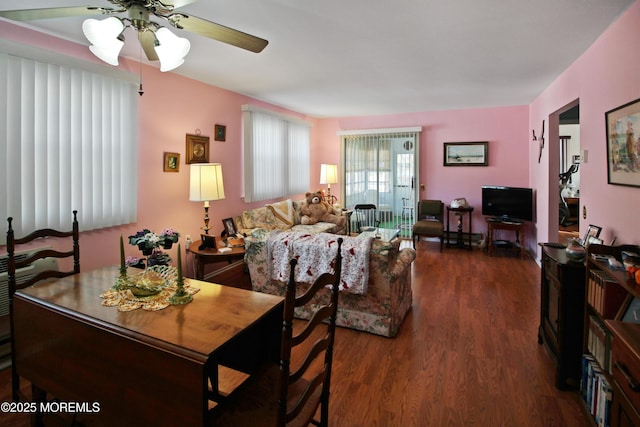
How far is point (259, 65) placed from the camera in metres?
3.53

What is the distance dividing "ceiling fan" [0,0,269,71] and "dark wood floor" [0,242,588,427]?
81.9 inches

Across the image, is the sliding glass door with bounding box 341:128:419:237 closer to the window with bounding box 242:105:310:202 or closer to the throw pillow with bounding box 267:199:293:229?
the window with bounding box 242:105:310:202

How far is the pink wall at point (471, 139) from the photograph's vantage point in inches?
228

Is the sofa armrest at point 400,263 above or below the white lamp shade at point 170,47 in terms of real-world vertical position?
below

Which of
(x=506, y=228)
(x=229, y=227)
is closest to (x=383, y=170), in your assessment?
(x=506, y=228)

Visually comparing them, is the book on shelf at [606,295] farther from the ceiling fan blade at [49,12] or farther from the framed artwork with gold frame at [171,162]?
the framed artwork with gold frame at [171,162]

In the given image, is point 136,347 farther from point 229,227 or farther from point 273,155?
point 273,155

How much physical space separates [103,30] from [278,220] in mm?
3735

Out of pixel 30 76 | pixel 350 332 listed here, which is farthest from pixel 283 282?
pixel 30 76

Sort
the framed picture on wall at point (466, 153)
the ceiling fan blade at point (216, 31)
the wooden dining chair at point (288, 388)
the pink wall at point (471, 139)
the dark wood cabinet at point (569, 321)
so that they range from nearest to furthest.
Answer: the wooden dining chair at point (288, 388) < the ceiling fan blade at point (216, 31) < the dark wood cabinet at point (569, 321) < the pink wall at point (471, 139) < the framed picture on wall at point (466, 153)

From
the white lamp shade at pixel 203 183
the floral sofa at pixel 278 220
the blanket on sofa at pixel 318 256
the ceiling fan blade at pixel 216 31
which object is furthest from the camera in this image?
the floral sofa at pixel 278 220

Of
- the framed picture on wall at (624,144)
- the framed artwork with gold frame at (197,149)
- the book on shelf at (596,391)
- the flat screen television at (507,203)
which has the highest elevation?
the framed artwork with gold frame at (197,149)

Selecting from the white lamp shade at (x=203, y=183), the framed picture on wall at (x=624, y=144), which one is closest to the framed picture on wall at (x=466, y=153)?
the framed picture on wall at (x=624, y=144)

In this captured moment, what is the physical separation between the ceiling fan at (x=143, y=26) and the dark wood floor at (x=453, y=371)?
2.08 metres
